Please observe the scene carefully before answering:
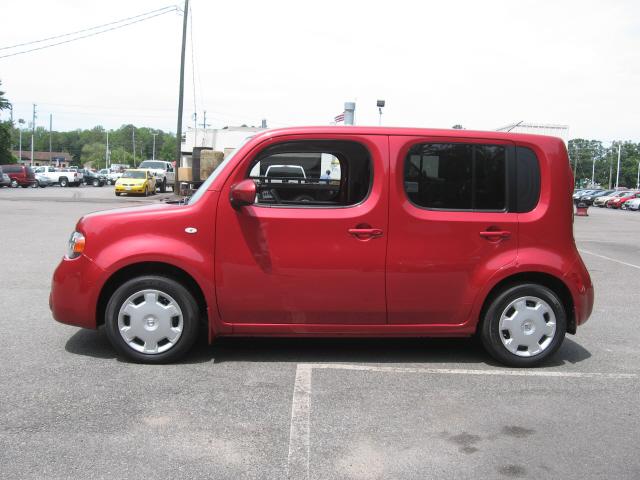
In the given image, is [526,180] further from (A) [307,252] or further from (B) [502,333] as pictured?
(A) [307,252]

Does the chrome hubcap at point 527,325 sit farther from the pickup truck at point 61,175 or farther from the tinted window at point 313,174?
the pickup truck at point 61,175

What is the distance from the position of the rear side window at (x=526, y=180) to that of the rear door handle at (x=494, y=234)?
21 centimetres

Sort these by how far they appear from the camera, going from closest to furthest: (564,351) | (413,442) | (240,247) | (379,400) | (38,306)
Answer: (413,442) → (379,400) → (240,247) → (564,351) → (38,306)

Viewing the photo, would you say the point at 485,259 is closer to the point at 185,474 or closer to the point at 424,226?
the point at 424,226

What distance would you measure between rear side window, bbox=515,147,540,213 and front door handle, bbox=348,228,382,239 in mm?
1132

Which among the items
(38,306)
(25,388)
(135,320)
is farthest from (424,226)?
(38,306)

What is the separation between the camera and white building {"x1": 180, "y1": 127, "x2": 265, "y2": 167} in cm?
2719

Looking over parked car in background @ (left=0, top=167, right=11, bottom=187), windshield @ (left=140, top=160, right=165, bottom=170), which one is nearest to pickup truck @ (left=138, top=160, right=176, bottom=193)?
windshield @ (left=140, top=160, right=165, bottom=170)

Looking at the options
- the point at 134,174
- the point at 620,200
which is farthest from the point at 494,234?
the point at 620,200

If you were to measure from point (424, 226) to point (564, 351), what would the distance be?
1.92 metres

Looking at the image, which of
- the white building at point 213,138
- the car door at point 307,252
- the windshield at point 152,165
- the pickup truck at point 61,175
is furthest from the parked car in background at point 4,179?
the car door at point 307,252

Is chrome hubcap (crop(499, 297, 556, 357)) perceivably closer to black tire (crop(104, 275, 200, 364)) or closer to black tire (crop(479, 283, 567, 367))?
black tire (crop(479, 283, 567, 367))

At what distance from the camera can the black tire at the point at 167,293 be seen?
4.76 m

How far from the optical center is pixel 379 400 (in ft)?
14.0
